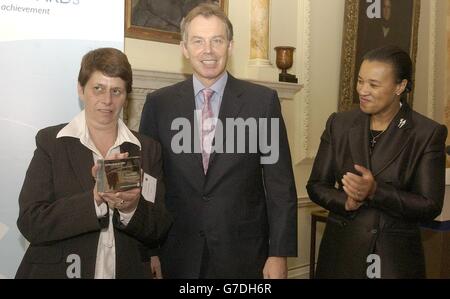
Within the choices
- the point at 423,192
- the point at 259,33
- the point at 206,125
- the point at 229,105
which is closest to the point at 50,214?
the point at 206,125

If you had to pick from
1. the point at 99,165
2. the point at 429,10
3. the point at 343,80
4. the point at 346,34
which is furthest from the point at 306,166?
the point at 99,165

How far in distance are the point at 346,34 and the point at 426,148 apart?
3.55 meters

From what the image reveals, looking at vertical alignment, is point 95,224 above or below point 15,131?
below

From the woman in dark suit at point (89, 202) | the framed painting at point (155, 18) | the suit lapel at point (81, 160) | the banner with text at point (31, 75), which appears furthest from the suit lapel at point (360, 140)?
the framed painting at point (155, 18)

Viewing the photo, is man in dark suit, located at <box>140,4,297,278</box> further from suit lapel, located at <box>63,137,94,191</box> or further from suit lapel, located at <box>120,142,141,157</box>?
suit lapel, located at <box>63,137,94,191</box>

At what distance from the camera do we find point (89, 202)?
5.92 ft

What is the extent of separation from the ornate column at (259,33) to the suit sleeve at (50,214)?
316 centimetres

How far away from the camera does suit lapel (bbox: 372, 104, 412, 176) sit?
2.14m

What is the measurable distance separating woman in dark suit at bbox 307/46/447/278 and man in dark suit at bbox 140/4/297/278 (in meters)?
0.22

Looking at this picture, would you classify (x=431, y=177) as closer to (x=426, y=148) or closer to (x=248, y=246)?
(x=426, y=148)

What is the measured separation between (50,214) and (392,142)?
4.72 ft

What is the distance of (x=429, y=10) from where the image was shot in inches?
262

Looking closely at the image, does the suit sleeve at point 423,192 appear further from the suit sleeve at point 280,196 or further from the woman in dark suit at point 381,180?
the suit sleeve at point 280,196

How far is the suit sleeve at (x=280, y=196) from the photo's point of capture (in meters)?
2.14
